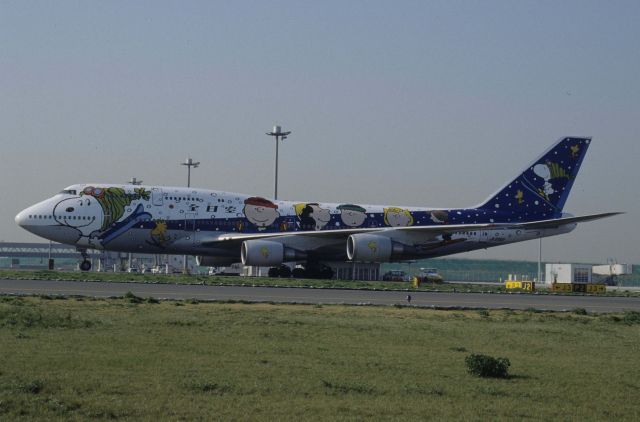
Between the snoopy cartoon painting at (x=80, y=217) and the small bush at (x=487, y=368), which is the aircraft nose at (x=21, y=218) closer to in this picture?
the snoopy cartoon painting at (x=80, y=217)

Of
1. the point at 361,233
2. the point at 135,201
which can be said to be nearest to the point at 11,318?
the point at 135,201

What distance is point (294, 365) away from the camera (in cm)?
1568

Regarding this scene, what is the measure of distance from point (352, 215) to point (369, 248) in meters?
4.93

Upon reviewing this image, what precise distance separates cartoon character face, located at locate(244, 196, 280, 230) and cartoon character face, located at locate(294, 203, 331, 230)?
4.61 feet

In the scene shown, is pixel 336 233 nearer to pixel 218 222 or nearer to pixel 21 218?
pixel 218 222

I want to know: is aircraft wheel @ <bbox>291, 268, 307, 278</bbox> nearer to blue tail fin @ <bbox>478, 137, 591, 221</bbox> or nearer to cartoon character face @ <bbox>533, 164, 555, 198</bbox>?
blue tail fin @ <bbox>478, 137, 591, 221</bbox>

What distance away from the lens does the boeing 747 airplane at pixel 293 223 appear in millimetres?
47188

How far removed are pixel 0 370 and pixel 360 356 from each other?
667cm

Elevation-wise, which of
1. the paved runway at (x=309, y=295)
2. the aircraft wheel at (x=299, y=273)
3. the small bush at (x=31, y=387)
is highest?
the aircraft wheel at (x=299, y=273)

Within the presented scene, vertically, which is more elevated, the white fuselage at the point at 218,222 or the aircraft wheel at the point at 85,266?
the white fuselage at the point at 218,222

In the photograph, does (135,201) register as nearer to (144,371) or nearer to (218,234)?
(218,234)

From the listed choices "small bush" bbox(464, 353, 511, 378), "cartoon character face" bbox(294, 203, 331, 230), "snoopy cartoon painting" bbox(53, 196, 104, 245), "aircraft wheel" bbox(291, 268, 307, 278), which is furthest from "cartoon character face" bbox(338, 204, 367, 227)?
"small bush" bbox(464, 353, 511, 378)

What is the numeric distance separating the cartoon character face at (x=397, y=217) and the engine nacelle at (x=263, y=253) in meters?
7.59

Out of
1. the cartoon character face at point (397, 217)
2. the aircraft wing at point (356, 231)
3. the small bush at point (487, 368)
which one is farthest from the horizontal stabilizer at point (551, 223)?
the small bush at point (487, 368)
